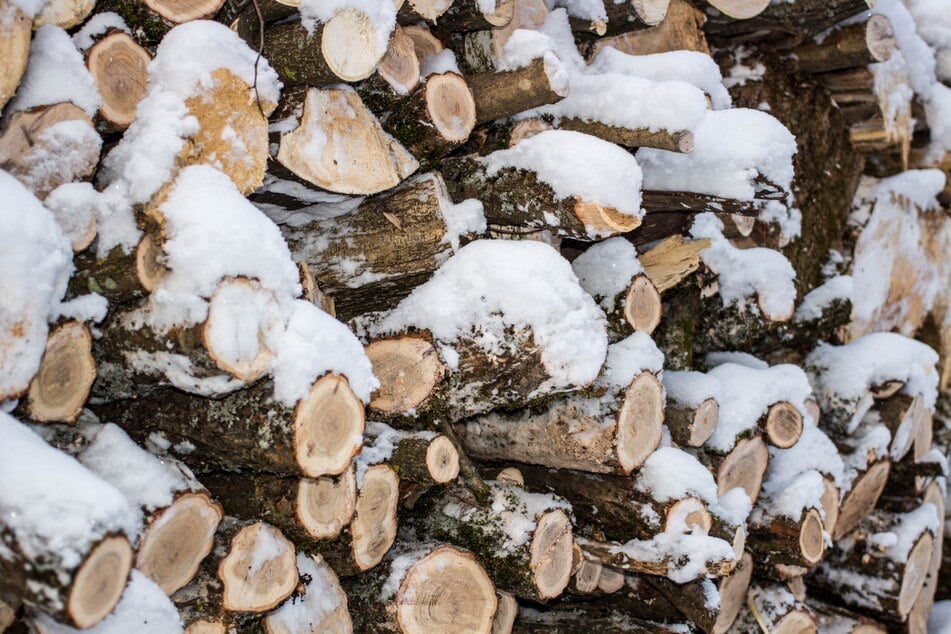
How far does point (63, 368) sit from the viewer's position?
179 centimetres

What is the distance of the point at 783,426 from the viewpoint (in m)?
2.93

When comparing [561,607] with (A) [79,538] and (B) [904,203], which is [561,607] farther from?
(B) [904,203]

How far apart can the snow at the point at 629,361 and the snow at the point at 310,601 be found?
0.92 m

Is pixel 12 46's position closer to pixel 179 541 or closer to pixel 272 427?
pixel 272 427

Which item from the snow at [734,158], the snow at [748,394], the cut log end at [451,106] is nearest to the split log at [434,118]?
the cut log end at [451,106]

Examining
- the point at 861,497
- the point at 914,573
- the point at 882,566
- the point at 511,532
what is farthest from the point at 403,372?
the point at 914,573

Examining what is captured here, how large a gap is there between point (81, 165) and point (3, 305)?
407 mm

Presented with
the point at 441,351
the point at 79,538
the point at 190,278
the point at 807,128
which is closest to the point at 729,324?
the point at 807,128

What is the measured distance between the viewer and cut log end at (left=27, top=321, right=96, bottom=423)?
1.75 metres

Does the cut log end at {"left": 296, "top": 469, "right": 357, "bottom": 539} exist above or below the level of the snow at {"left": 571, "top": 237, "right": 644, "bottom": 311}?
below

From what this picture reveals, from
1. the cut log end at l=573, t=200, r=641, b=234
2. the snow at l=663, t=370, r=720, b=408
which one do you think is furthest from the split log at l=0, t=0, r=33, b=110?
the snow at l=663, t=370, r=720, b=408

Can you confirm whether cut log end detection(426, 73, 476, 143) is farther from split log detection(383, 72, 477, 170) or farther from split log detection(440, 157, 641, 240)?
split log detection(440, 157, 641, 240)

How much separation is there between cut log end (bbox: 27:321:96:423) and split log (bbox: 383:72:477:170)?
37.9 inches

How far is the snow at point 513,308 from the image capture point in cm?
210
